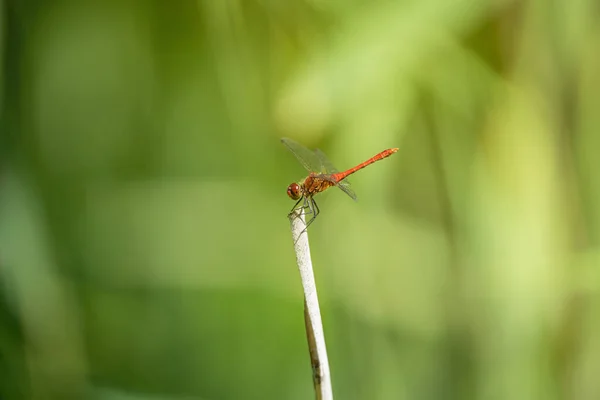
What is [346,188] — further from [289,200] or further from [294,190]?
[289,200]

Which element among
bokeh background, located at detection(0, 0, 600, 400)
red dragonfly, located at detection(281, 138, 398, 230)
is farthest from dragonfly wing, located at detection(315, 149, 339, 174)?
bokeh background, located at detection(0, 0, 600, 400)

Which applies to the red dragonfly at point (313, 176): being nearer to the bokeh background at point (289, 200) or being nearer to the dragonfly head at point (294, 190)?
the dragonfly head at point (294, 190)

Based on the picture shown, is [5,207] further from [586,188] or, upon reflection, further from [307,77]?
[586,188]

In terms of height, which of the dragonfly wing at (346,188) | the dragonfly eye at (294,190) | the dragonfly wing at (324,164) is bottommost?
the dragonfly eye at (294,190)

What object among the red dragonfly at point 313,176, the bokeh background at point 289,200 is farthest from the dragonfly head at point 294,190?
the bokeh background at point 289,200

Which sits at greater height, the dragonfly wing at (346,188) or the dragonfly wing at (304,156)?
the dragonfly wing at (304,156)
